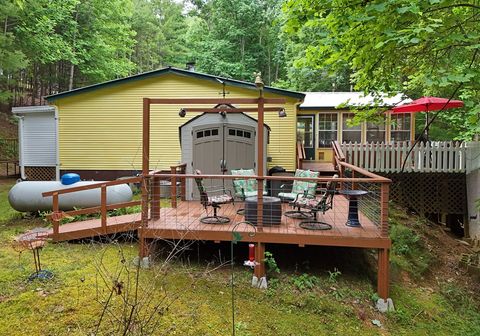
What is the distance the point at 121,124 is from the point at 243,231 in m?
8.56

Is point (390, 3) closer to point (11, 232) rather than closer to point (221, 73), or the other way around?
point (11, 232)

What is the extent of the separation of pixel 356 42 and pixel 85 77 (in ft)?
72.8

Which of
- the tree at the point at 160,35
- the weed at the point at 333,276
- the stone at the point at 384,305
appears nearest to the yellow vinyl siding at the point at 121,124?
the weed at the point at 333,276

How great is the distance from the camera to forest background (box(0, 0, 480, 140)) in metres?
4.23

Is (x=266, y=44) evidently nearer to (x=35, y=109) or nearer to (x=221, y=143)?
(x=35, y=109)

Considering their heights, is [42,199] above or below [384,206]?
below

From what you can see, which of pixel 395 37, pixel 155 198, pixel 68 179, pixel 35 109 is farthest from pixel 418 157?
pixel 35 109

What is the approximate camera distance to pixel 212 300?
4.55 meters

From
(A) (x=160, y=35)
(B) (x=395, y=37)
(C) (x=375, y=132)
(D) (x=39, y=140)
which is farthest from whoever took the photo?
(A) (x=160, y=35)

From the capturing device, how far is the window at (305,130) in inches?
532

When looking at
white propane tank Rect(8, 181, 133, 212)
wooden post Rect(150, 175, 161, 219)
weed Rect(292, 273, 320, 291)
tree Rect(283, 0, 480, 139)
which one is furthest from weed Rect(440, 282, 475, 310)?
white propane tank Rect(8, 181, 133, 212)

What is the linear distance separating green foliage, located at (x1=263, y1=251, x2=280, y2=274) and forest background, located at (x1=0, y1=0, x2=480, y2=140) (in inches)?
116

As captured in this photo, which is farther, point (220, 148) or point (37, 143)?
point (37, 143)

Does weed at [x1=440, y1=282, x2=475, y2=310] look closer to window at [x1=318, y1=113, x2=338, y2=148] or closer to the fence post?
the fence post
